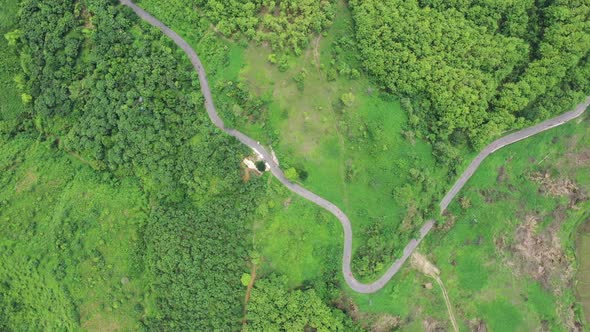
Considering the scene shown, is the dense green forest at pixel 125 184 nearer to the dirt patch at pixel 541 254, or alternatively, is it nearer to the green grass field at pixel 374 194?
the green grass field at pixel 374 194

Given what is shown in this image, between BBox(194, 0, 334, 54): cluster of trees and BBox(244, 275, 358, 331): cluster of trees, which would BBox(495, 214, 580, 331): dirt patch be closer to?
BBox(244, 275, 358, 331): cluster of trees

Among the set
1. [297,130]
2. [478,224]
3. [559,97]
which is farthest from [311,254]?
[559,97]

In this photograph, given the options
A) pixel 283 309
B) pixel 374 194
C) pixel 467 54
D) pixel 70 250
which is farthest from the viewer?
pixel 467 54

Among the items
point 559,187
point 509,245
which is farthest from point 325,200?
point 559,187

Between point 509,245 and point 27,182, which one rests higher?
point 27,182

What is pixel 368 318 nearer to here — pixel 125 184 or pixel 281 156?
pixel 281 156

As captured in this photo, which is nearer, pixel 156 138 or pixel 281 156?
pixel 281 156

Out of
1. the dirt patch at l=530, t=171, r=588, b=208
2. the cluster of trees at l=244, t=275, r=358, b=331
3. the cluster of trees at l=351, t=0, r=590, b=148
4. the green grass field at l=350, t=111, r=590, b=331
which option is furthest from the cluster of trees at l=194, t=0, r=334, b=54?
the dirt patch at l=530, t=171, r=588, b=208
